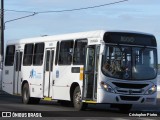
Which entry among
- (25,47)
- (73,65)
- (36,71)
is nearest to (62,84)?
(73,65)

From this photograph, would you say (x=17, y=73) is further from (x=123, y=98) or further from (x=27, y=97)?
(x=123, y=98)

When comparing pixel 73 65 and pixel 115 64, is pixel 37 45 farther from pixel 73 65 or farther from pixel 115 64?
pixel 115 64

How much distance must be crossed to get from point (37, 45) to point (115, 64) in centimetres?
629

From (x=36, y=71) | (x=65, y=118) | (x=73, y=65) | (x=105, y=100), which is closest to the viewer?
(x=65, y=118)

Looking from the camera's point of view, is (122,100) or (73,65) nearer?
(122,100)

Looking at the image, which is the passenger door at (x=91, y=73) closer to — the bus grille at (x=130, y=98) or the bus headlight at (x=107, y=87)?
the bus headlight at (x=107, y=87)

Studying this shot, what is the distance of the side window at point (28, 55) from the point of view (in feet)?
82.0

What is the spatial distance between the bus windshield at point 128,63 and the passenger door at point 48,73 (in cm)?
421

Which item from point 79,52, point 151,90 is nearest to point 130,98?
point 151,90

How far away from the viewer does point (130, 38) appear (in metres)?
19.8

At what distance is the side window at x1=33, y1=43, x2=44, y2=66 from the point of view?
78.6 feet

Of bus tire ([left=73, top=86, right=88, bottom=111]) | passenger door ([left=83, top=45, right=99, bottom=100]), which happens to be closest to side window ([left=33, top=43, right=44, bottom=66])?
bus tire ([left=73, top=86, right=88, bottom=111])

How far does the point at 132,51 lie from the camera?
19625mm

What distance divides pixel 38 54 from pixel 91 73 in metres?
5.09
